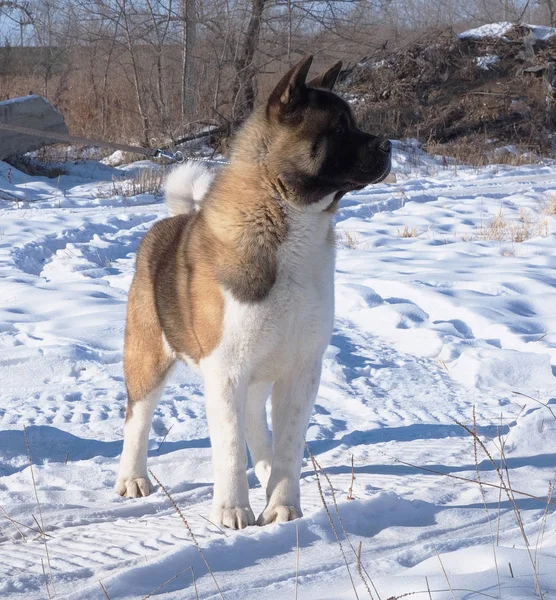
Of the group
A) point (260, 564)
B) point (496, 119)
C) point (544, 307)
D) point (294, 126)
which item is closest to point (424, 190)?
point (544, 307)

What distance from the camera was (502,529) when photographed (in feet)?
8.40

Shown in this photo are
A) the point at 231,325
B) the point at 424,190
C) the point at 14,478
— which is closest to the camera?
the point at 231,325

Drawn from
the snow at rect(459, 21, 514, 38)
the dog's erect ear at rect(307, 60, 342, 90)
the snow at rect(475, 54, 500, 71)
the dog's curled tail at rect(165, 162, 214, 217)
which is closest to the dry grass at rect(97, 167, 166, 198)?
the dog's curled tail at rect(165, 162, 214, 217)

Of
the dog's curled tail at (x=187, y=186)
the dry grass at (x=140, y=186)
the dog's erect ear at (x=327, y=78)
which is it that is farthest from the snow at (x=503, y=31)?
the dog's erect ear at (x=327, y=78)

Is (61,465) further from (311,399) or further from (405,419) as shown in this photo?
(405,419)

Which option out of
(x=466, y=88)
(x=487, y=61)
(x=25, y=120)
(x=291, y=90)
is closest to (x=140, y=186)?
(x=25, y=120)

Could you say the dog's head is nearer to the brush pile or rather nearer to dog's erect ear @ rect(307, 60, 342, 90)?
dog's erect ear @ rect(307, 60, 342, 90)

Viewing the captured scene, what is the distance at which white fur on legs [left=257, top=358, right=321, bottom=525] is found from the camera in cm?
291

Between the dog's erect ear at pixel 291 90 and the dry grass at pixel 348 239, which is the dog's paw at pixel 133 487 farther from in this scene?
the dry grass at pixel 348 239

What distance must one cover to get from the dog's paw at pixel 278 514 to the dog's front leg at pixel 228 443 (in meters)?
0.04

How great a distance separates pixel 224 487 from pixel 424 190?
28.9ft

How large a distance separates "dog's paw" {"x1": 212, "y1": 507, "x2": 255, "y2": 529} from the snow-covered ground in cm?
10

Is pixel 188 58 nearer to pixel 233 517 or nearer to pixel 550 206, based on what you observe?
pixel 550 206

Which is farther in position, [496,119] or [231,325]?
[496,119]
